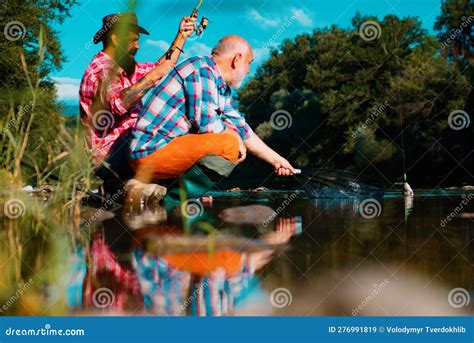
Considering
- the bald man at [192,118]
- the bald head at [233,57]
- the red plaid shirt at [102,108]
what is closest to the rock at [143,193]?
the bald man at [192,118]

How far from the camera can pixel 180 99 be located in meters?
5.38

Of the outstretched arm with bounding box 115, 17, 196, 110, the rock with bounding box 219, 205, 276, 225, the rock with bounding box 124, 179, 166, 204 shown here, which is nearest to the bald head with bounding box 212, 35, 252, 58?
the outstretched arm with bounding box 115, 17, 196, 110

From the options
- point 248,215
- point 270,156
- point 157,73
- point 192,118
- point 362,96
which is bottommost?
point 248,215

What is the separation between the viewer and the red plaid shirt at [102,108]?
591 cm

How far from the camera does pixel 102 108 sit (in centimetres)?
602

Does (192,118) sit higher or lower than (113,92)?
lower

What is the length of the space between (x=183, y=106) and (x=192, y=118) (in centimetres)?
14

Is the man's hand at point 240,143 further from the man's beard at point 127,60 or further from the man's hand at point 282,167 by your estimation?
the man's beard at point 127,60

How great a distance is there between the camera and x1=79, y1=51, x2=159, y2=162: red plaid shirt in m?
5.91

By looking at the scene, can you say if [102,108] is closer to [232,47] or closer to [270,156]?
[232,47]

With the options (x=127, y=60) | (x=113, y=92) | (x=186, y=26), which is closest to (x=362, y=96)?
(x=127, y=60)

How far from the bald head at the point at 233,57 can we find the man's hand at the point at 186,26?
→ 385 millimetres

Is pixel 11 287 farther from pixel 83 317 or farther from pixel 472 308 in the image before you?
pixel 472 308

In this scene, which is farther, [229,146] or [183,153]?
[229,146]
